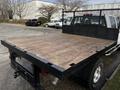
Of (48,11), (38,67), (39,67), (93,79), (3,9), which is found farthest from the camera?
(3,9)

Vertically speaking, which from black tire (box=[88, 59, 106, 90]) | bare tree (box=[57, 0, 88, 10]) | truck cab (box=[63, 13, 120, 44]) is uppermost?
bare tree (box=[57, 0, 88, 10])

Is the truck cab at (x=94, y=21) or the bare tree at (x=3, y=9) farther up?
the bare tree at (x=3, y=9)

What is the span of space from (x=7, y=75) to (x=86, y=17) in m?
3.38

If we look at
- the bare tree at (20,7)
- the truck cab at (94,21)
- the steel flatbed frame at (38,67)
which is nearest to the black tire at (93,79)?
the steel flatbed frame at (38,67)

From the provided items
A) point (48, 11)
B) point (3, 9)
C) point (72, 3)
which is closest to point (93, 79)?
point (48, 11)

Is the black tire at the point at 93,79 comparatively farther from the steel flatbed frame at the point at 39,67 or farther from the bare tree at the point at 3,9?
the bare tree at the point at 3,9

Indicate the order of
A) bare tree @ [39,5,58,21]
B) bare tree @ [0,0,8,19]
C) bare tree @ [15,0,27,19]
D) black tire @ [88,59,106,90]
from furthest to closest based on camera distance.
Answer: bare tree @ [0,0,8,19] → bare tree @ [15,0,27,19] → bare tree @ [39,5,58,21] → black tire @ [88,59,106,90]

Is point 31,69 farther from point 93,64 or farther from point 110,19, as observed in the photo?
point 110,19

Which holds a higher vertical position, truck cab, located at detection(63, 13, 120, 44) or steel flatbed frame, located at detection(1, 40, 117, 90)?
truck cab, located at detection(63, 13, 120, 44)

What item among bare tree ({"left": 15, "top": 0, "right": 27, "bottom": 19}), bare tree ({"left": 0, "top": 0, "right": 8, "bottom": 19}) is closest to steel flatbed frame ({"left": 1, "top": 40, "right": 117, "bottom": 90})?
bare tree ({"left": 15, "top": 0, "right": 27, "bottom": 19})

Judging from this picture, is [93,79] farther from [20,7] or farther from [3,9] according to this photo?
[3,9]

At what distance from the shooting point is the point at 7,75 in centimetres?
412

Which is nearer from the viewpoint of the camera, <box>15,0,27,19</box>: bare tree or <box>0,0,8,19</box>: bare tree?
<box>15,0,27,19</box>: bare tree

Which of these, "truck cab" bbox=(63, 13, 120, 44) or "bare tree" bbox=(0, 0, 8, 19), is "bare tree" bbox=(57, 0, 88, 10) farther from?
"truck cab" bbox=(63, 13, 120, 44)
